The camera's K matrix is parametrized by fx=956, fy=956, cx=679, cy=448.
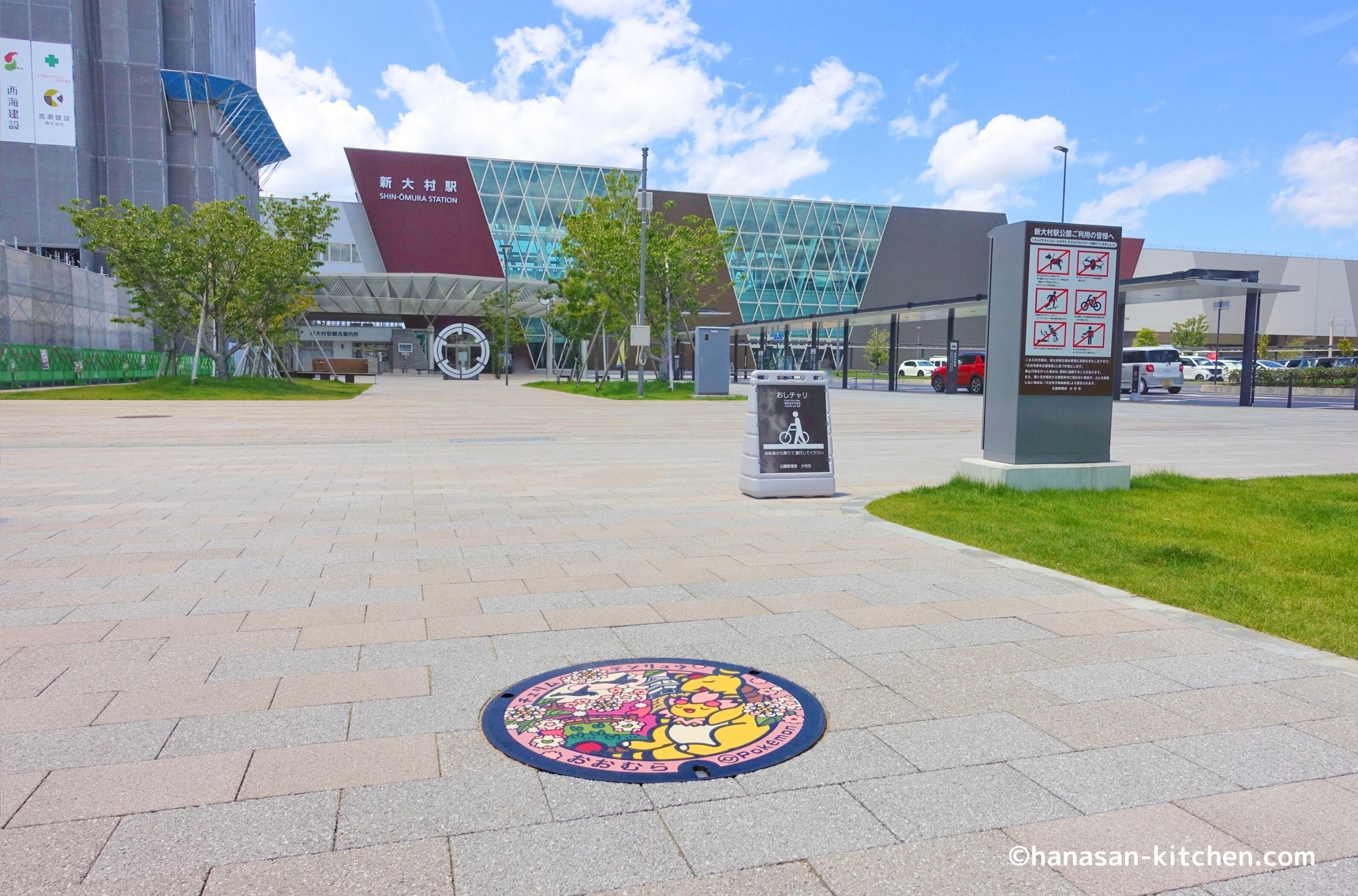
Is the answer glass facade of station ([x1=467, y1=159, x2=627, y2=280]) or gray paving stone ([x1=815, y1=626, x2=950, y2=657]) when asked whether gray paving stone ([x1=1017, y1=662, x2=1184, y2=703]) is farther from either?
glass facade of station ([x1=467, y1=159, x2=627, y2=280])

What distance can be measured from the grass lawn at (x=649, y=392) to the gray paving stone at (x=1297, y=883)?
30096 millimetres

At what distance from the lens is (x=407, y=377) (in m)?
66.4

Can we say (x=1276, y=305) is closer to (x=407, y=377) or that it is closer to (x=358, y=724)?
(x=407, y=377)

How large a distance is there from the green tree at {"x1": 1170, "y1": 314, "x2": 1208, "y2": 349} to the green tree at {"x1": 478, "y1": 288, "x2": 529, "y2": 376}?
2264 inches

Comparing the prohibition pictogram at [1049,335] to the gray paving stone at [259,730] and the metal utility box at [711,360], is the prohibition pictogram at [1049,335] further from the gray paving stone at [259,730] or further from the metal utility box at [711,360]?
the metal utility box at [711,360]

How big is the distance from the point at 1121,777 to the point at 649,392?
34.6 metres

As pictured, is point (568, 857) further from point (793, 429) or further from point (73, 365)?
point (73, 365)

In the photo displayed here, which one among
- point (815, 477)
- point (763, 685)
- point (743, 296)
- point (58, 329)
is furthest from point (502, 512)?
point (743, 296)

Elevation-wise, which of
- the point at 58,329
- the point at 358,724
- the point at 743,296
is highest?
the point at 743,296

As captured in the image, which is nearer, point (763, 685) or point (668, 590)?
point (763, 685)

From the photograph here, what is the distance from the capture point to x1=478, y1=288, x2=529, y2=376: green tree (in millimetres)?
69188

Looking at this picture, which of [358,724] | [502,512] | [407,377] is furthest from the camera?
[407,377]

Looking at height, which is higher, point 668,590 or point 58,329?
point 58,329

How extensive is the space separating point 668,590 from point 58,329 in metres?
43.8
